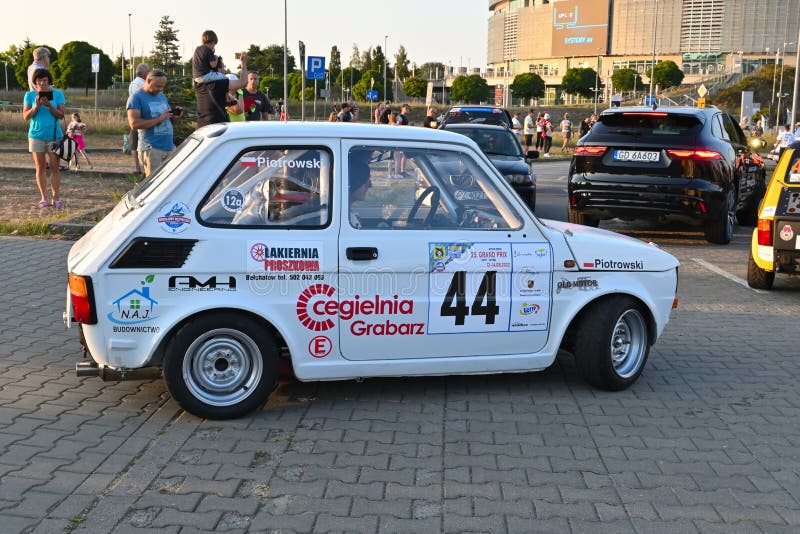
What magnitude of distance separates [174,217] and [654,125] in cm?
882

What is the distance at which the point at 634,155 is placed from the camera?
40.2 ft

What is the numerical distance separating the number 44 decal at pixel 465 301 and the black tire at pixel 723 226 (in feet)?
25.9

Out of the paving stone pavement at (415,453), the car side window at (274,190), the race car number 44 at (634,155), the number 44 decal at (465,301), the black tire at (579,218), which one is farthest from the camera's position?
the black tire at (579,218)

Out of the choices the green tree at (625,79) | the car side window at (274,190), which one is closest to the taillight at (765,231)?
the car side window at (274,190)

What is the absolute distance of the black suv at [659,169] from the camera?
12.1 meters

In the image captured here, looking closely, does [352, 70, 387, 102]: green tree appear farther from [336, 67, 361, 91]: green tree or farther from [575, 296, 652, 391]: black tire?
[575, 296, 652, 391]: black tire

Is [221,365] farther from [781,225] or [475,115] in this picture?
[475,115]

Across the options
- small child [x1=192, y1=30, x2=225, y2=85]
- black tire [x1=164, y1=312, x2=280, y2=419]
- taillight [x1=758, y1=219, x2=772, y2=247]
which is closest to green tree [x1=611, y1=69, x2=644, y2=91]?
small child [x1=192, y1=30, x2=225, y2=85]

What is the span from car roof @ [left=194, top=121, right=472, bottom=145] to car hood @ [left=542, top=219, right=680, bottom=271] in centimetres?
97

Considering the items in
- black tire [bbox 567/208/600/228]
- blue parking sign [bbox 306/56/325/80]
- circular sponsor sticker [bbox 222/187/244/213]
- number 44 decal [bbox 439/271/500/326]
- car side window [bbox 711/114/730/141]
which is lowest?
black tire [bbox 567/208/600/228]

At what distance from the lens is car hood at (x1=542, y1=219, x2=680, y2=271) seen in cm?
575

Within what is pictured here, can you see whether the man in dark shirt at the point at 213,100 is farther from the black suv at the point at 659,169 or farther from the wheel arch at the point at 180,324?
the wheel arch at the point at 180,324

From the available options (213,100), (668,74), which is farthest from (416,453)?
(668,74)

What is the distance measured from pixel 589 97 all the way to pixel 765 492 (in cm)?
10684
